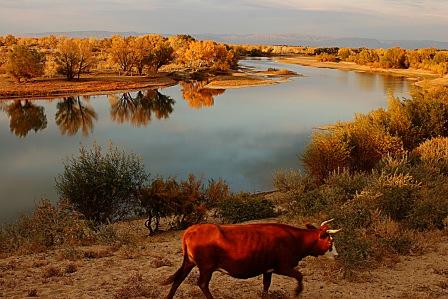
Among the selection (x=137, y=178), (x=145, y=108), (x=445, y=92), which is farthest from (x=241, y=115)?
(x=137, y=178)

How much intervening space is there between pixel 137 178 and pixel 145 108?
3253 centimetres

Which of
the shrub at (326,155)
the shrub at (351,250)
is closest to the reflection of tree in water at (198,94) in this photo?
the shrub at (326,155)

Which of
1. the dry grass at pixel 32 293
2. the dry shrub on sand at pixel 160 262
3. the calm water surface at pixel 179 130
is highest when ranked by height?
the dry grass at pixel 32 293

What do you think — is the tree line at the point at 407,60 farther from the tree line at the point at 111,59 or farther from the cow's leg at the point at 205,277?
the cow's leg at the point at 205,277

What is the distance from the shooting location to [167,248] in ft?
35.5

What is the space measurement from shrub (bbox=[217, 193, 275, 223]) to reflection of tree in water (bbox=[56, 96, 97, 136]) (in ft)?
71.3

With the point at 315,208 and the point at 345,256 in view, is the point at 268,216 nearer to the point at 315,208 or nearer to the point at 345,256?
the point at 315,208

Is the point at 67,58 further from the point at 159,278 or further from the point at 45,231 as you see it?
the point at 159,278

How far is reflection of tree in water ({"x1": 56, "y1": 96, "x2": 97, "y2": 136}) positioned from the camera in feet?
117

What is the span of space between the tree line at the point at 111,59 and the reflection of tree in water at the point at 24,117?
8.63 meters

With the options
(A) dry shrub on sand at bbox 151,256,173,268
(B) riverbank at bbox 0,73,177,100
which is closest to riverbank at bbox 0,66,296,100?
(B) riverbank at bbox 0,73,177,100

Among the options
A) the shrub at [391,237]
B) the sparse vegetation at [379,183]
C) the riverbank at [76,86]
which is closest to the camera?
the shrub at [391,237]

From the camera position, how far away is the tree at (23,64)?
5366 centimetres

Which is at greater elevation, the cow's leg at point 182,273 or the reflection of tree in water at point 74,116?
the cow's leg at point 182,273
